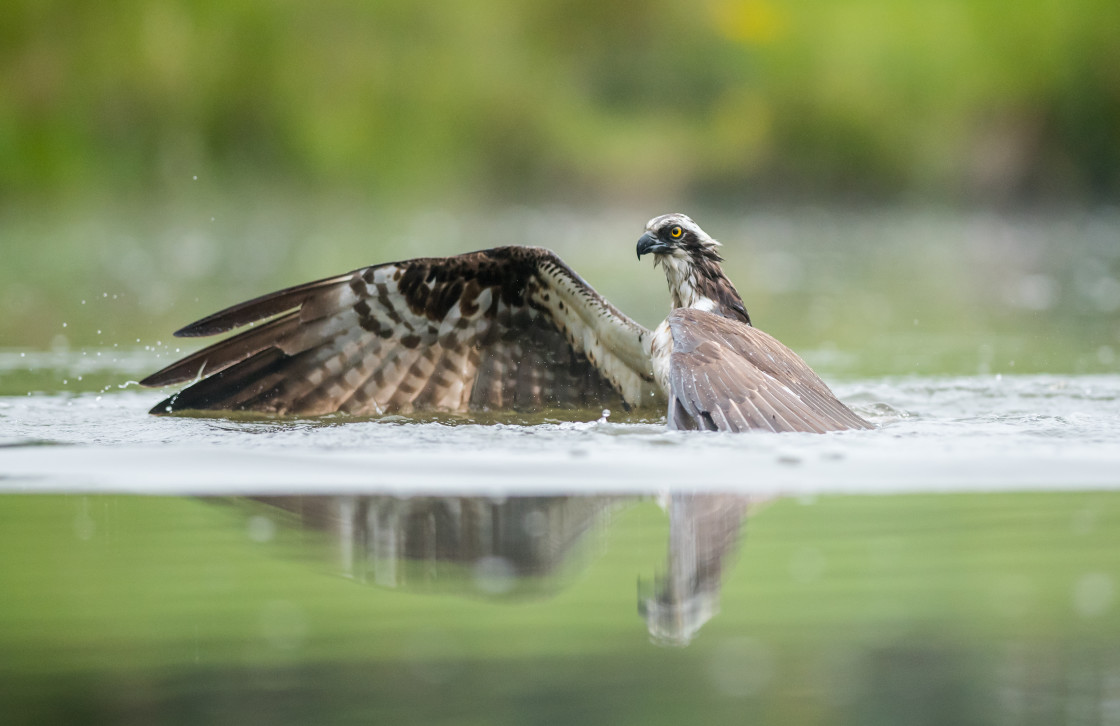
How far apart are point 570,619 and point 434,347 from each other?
4070mm

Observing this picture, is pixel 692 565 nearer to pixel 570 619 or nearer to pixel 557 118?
pixel 570 619

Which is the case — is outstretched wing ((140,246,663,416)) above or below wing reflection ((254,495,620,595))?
above

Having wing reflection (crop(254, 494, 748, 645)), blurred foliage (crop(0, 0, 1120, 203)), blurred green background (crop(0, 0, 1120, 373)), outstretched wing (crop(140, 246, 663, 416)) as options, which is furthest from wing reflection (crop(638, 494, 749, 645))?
blurred foliage (crop(0, 0, 1120, 203))

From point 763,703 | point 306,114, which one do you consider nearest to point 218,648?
point 763,703

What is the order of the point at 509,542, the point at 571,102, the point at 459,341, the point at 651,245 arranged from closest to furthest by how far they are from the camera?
1. the point at 509,542
2. the point at 651,245
3. the point at 459,341
4. the point at 571,102

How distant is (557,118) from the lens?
118ft

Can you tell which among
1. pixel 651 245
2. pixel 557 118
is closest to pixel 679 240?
pixel 651 245

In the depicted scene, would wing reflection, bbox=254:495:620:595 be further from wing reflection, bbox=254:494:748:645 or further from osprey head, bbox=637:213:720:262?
osprey head, bbox=637:213:720:262

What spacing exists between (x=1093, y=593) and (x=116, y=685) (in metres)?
2.67

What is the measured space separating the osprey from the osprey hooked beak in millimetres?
12

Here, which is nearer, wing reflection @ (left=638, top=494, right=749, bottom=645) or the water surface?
the water surface

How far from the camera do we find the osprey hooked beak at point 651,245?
25.1ft

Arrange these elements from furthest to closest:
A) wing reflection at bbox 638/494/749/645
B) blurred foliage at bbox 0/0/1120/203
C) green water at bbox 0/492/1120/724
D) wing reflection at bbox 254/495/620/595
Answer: blurred foliage at bbox 0/0/1120/203 → wing reflection at bbox 254/495/620/595 → wing reflection at bbox 638/494/749/645 → green water at bbox 0/492/1120/724

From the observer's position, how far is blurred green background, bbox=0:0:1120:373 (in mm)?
31219
